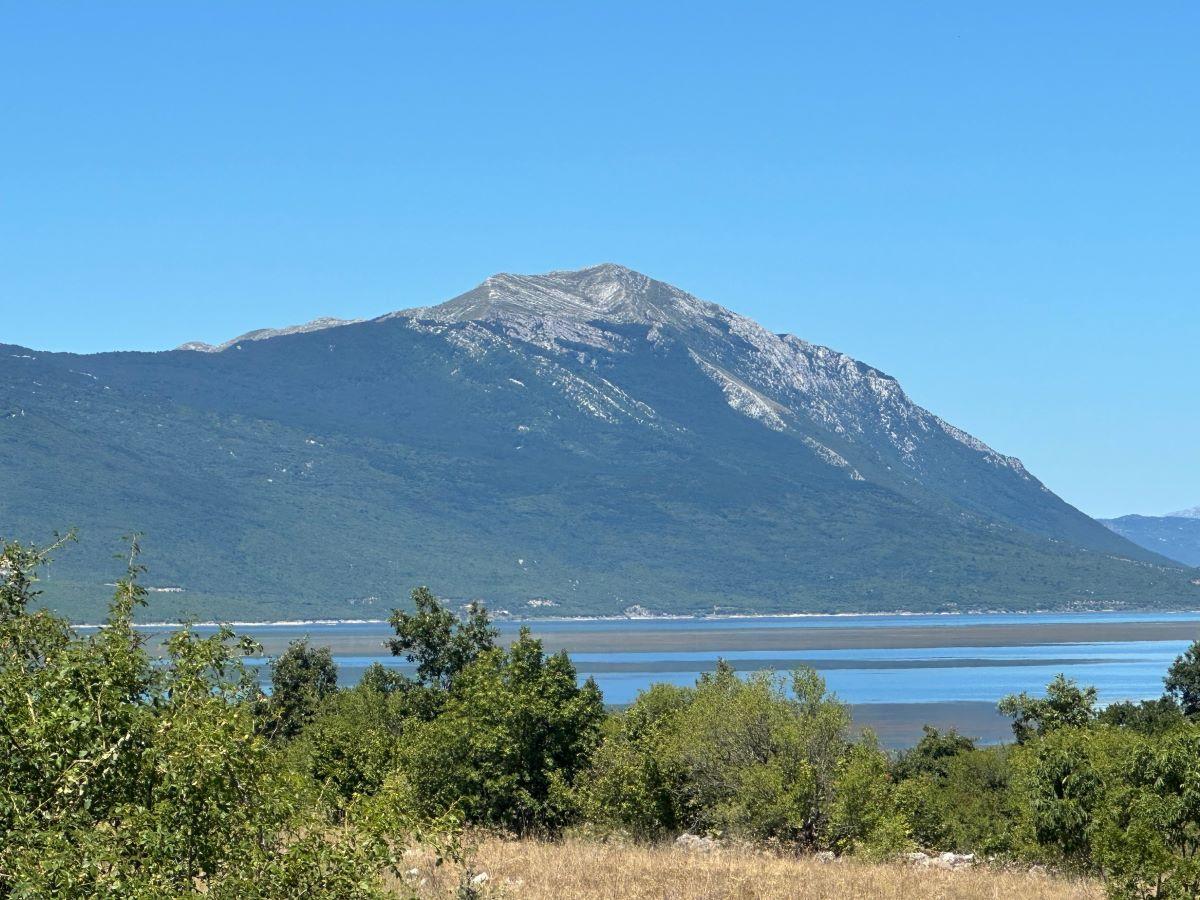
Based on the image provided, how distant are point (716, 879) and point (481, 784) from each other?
16842 mm

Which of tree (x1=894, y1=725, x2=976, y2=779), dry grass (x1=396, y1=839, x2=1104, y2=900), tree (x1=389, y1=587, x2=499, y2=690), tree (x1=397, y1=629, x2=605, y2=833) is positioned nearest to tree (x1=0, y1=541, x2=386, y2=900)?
dry grass (x1=396, y1=839, x2=1104, y2=900)

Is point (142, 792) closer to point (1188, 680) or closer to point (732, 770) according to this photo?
point (732, 770)

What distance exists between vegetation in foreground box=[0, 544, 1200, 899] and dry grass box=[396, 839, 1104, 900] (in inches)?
6.0

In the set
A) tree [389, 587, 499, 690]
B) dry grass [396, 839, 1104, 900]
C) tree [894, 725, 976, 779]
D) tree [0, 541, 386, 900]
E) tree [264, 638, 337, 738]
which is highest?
tree [0, 541, 386, 900]

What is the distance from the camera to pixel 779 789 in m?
41.8

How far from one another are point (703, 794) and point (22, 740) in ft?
107

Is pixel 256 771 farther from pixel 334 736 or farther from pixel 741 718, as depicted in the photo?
pixel 334 736

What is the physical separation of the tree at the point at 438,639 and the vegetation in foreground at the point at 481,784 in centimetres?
17

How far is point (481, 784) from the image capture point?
45812 millimetres

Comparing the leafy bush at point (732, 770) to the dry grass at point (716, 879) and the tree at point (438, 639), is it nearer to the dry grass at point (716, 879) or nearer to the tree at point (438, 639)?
the dry grass at point (716, 879)

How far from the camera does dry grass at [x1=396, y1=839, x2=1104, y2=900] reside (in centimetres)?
2859

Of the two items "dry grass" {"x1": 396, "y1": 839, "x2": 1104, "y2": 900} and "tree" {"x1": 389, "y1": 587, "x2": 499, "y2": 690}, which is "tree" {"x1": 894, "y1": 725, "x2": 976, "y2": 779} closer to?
"tree" {"x1": 389, "y1": 587, "x2": 499, "y2": 690}

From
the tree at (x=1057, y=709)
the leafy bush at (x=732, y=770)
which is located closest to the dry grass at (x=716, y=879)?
the leafy bush at (x=732, y=770)

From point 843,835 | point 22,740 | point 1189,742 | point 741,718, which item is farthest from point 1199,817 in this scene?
point 22,740
